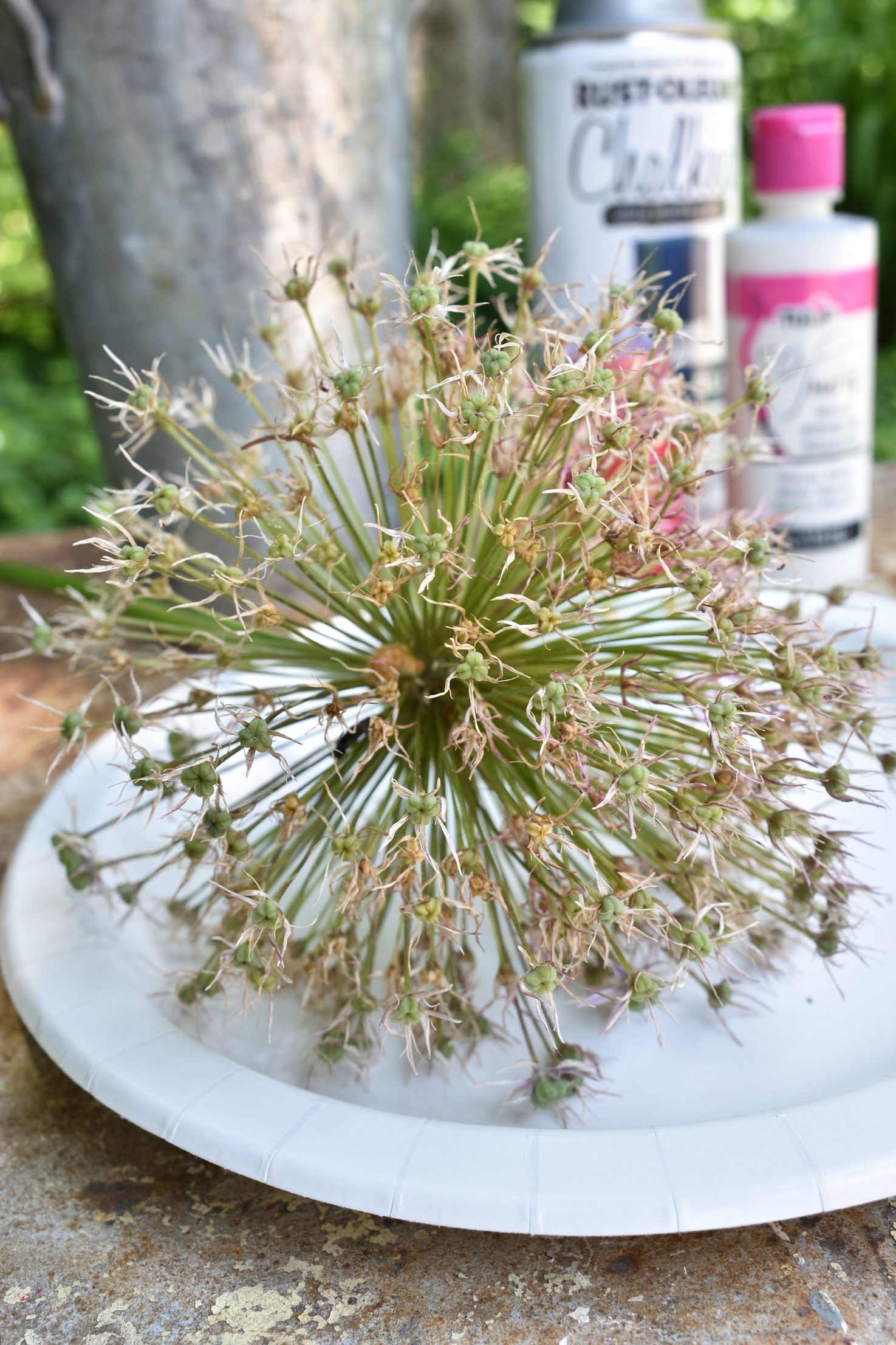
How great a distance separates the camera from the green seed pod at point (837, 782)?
0.91ft

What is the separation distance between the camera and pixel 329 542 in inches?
11.9

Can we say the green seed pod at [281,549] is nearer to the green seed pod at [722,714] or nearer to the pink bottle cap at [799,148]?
the green seed pod at [722,714]

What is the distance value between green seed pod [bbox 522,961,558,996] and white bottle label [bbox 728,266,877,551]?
14.4 inches

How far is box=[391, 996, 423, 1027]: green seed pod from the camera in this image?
262 mm

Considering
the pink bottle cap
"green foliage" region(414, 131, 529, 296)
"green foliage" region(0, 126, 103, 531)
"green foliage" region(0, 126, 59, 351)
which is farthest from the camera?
"green foliage" region(0, 126, 59, 351)

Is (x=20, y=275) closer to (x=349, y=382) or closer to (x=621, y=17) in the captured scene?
(x=621, y=17)

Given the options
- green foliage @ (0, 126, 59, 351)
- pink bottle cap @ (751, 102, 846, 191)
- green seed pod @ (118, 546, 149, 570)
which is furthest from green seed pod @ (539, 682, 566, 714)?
green foliage @ (0, 126, 59, 351)

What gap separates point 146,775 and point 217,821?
20 mm

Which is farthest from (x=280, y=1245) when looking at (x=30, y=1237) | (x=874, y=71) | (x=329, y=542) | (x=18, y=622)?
(x=874, y=71)

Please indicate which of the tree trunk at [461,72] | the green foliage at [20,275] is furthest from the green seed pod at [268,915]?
the green foliage at [20,275]

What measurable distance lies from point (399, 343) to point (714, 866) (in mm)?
189

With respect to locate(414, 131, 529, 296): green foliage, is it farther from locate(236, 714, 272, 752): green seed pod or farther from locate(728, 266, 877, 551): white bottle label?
locate(236, 714, 272, 752): green seed pod

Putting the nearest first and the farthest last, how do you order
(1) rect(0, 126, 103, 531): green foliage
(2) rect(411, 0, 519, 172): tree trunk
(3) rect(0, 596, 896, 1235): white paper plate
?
(3) rect(0, 596, 896, 1235): white paper plate < (2) rect(411, 0, 519, 172): tree trunk < (1) rect(0, 126, 103, 531): green foliage

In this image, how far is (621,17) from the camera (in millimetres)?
552
